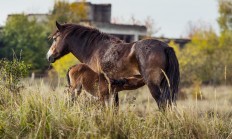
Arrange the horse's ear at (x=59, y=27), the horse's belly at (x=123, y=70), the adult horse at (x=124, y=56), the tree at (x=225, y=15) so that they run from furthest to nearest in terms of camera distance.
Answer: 1. the tree at (x=225, y=15)
2. the horse's ear at (x=59, y=27)
3. the horse's belly at (x=123, y=70)
4. the adult horse at (x=124, y=56)

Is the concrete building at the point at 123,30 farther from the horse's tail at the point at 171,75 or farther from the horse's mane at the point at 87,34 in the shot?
the horse's tail at the point at 171,75

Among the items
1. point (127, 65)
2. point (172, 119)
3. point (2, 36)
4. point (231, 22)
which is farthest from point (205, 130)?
point (231, 22)

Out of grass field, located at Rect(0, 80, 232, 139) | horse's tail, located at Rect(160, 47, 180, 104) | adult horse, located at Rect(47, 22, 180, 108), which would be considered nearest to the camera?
grass field, located at Rect(0, 80, 232, 139)

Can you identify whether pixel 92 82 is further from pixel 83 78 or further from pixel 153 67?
pixel 153 67

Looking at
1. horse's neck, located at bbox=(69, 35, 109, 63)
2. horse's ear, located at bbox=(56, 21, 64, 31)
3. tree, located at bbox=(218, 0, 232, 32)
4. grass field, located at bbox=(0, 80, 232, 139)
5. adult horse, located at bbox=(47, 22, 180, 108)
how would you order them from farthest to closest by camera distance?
tree, located at bbox=(218, 0, 232, 32) < horse's ear, located at bbox=(56, 21, 64, 31) < horse's neck, located at bbox=(69, 35, 109, 63) < adult horse, located at bbox=(47, 22, 180, 108) < grass field, located at bbox=(0, 80, 232, 139)

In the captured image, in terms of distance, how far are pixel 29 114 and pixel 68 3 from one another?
5324 cm

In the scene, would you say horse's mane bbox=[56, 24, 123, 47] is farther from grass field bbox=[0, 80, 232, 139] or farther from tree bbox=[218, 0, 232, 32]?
tree bbox=[218, 0, 232, 32]

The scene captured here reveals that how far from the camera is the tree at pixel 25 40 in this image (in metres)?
44.4

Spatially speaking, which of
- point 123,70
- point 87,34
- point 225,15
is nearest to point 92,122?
point 123,70

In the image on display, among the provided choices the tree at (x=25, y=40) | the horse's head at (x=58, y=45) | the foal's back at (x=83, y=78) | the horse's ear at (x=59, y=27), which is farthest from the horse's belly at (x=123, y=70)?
the tree at (x=25, y=40)

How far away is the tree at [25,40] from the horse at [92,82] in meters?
29.3

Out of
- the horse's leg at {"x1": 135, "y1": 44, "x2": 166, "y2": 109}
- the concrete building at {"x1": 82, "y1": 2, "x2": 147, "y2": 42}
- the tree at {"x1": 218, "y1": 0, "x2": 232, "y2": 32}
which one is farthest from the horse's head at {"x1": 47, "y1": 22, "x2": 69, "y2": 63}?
the tree at {"x1": 218, "y1": 0, "x2": 232, "y2": 32}

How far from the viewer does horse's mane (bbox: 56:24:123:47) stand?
1285cm

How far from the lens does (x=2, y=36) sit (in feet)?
159
